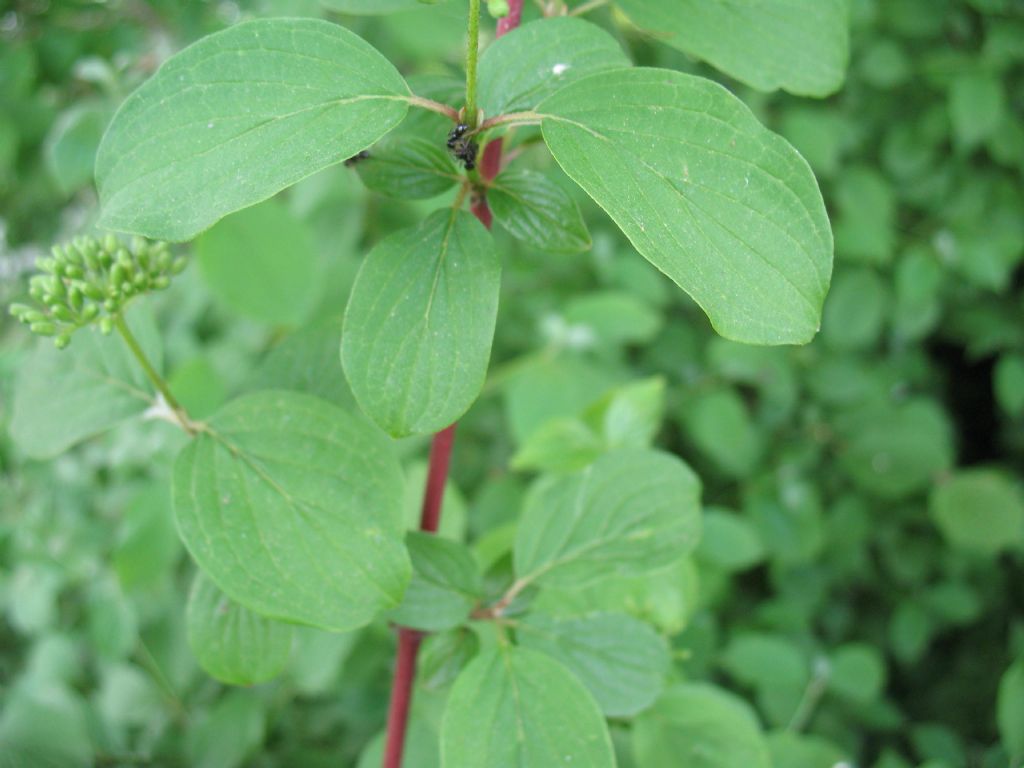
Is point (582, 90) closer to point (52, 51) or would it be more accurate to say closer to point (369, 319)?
point (369, 319)

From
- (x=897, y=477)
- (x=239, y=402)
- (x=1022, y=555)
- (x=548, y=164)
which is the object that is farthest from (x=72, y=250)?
(x=1022, y=555)

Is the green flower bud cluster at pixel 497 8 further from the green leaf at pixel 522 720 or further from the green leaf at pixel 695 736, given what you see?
the green leaf at pixel 695 736

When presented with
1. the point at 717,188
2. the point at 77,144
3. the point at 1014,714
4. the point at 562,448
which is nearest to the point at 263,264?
the point at 77,144

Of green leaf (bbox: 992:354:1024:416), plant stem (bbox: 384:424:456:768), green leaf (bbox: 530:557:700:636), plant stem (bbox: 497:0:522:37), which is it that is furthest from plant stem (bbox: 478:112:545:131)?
green leaf (bbox: 992:354:1024:416)

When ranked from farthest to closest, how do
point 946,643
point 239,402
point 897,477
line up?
point 946,643 < point 897,477 < point 239,402

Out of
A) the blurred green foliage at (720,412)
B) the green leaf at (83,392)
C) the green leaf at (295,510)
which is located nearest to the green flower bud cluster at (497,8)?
the green leaf at (295,510)

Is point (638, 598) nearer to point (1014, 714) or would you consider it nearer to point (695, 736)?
point (695, 736)

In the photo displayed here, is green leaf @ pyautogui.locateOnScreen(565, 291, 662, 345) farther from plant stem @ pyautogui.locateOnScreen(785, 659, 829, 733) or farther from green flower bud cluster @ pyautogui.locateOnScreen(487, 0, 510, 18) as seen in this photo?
green flower bud cluster @ pyautogui.locateOnScreen(487, 0, 510, 18)
